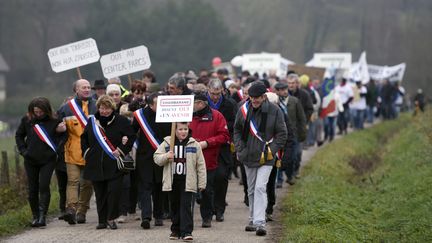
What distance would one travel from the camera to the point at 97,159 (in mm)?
14539

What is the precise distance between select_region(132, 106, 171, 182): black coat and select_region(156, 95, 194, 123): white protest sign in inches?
46.3

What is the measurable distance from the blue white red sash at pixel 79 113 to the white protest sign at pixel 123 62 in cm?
342

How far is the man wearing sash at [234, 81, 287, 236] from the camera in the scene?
46.3 ft

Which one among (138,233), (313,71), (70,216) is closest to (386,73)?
(313,71)

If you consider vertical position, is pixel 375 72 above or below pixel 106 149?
above

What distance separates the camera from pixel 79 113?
50.3ft

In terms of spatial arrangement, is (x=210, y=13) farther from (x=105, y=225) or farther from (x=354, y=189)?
(x=105, y=225)

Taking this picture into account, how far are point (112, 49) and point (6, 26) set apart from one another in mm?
8990

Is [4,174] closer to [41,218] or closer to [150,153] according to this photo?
[41,218]

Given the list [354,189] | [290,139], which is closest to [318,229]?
[290,139]

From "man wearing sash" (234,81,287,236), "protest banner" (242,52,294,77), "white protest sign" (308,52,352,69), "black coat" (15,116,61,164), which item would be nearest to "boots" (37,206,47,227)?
"black coat" (15,116,61,164)

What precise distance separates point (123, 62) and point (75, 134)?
3652 millimetres

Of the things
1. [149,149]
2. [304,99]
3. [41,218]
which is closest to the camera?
[149,149]

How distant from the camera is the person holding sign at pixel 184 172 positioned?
13484mm
